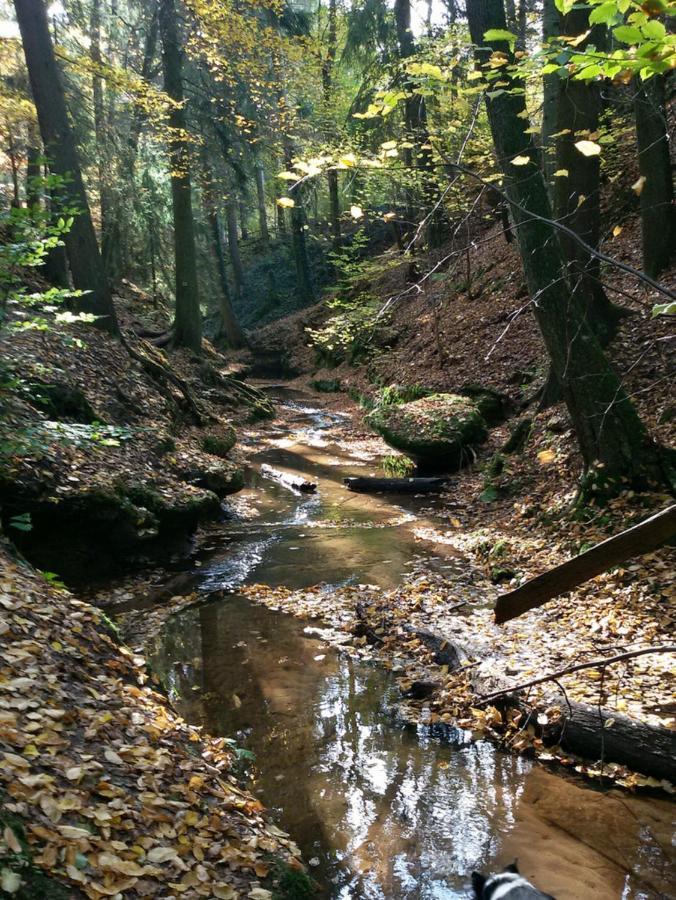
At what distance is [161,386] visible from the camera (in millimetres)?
12180

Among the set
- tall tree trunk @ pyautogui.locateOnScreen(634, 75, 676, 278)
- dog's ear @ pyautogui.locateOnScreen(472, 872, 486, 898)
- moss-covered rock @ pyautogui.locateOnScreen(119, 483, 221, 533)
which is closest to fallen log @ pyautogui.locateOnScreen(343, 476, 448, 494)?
moss-covered rock @ pyautogui.locateOnScreen(119, 483, 221, 533)

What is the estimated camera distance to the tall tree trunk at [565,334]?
6.95 m

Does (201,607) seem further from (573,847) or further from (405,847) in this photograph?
(573,847)

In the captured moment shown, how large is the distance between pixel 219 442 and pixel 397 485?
3883 millimetres

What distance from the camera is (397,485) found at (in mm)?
11695

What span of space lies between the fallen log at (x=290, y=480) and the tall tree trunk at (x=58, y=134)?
15.1 feet

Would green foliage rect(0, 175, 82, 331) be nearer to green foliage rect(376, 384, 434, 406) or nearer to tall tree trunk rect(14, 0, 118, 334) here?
tall tree trunk rect(14, 0, 118, 334)

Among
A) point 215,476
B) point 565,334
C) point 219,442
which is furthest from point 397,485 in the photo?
point 565,334

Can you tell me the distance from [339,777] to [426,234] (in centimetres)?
2033

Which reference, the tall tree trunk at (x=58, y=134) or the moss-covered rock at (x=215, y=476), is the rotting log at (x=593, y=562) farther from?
the tall tree trunk at (x=58, y=134)

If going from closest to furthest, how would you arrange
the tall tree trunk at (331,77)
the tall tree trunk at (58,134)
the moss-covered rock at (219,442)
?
the tall tree trunk at (58,134) < the moss-covered rock at (219,442) < the tall tree trunk at (331,77)

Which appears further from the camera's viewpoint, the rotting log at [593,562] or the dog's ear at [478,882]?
the dog's ear at [478,882]

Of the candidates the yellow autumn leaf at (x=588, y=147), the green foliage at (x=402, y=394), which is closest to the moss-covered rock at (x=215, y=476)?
the green foliage at (x=402, y=394)

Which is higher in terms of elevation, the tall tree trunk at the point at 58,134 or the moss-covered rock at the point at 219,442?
the tall tree trunk at the point at 58,134
